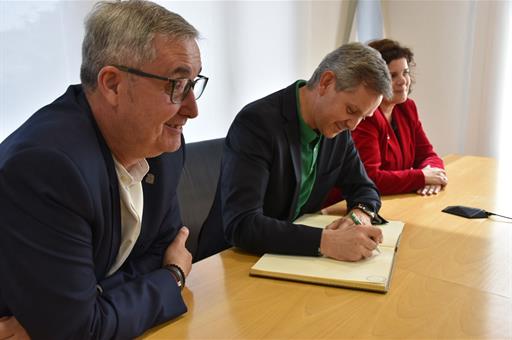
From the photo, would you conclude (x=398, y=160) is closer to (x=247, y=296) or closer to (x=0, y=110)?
(x=247, y=296)

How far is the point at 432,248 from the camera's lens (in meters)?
1.30

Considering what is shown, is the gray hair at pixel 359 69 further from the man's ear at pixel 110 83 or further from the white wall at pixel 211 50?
the man's ear at pixel 110 83

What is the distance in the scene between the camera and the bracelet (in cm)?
103

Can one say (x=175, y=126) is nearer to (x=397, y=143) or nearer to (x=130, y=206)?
(x=130, y=206)

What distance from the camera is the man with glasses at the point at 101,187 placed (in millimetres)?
755

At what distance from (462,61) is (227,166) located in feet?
9.30

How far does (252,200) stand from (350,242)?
316mm

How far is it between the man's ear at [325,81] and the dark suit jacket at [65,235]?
2.52ft

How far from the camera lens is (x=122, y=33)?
0.87 metres

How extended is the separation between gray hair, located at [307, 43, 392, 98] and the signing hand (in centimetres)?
105

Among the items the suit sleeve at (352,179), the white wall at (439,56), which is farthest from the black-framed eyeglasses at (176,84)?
the white wall at (439,56)

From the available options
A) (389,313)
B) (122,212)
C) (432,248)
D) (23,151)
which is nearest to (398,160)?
(432,248)

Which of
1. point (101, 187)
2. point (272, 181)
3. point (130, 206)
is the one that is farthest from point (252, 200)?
point (101, 187)

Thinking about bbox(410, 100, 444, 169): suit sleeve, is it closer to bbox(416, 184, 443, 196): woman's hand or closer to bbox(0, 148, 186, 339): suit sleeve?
bbox(416, 184, 443, 196): woman's hand
